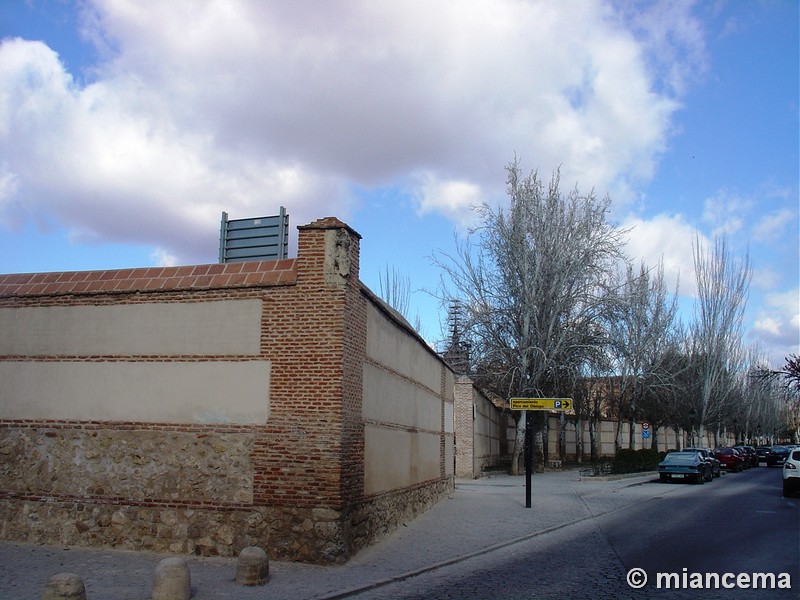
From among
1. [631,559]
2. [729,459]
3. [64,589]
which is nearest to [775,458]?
[729,459]

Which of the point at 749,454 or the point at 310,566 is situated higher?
the point at 310,566

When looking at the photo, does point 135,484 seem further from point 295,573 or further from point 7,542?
point 295,573

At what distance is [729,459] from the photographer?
43.0 metres

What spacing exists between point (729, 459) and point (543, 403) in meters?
30.7

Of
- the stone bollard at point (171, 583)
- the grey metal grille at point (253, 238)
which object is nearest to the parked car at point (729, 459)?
the grey metal grille at point (253, 238)

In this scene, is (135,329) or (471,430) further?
(471,430)

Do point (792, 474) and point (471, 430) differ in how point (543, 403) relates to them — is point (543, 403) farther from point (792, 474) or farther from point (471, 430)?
point (471, 430)

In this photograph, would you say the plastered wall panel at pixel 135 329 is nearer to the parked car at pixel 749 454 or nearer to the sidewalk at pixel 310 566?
the sidewalk at pixel 310 566

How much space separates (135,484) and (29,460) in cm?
215

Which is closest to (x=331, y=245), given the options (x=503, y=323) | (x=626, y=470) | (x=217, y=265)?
(x=217, y=265)

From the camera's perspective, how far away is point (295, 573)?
9656mm

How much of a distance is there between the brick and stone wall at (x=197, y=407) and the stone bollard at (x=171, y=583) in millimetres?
2646

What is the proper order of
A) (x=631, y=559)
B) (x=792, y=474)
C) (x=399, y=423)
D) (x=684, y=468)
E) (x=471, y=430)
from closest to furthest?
(x=631, y=559)
(x=399, y=423)
(x=792, y=474)
(x=471, y=430)
(x=684, y=468)

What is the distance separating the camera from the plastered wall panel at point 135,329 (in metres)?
11.4
